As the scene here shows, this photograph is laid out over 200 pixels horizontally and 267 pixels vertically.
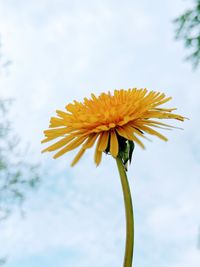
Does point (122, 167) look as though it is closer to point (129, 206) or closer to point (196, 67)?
point (129, 206)

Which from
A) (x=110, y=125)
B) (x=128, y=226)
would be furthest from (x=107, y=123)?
(x=128, y=226)

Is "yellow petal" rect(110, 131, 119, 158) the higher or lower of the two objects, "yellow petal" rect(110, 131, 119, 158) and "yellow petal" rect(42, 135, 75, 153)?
the lower

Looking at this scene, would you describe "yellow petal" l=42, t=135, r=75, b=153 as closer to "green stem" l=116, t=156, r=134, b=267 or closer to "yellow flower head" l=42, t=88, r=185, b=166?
"yellow flower head" l=42, t=88, r=185, b=166

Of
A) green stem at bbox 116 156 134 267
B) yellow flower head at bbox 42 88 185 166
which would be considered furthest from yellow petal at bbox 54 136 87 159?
green stem at bbox 116 156 134 267

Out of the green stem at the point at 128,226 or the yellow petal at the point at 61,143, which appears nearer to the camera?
the green stem at the point at 128,226

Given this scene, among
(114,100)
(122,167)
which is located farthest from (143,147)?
(114,100)

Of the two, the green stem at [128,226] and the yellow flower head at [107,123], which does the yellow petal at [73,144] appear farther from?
the green stem at [128,226]

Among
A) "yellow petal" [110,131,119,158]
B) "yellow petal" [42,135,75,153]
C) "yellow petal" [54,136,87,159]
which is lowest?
"yellow petal" [110,131,119,158]

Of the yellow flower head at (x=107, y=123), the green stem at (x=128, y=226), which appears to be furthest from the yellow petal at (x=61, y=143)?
the green stem at (x=128, y=226)
